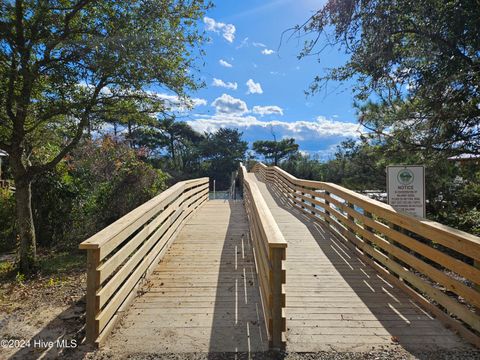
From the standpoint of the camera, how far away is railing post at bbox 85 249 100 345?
290 cm

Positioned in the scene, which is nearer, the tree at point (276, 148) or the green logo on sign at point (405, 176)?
the green logo on sign at point (405, 176)

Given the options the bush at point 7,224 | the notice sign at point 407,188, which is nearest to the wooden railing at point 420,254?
the notice sign at point 407,188

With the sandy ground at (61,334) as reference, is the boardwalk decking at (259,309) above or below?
above

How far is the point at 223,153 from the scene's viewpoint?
47062mm

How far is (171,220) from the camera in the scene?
630 centimetres

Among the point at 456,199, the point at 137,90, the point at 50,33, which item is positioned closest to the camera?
the point at 50,33

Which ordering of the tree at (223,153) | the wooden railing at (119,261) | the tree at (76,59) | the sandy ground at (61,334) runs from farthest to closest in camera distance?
the tree at (223,153), the tree at (76,59), the wooden railing at (119,261), the sandy ground at (61,334)

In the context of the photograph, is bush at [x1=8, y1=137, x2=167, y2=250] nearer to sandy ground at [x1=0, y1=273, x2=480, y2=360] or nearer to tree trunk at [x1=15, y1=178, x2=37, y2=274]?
tree trunk at [x1=15, y1=178, x2=37, y2=274]

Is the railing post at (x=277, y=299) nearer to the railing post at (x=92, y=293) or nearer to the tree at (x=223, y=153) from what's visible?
the railing post at (x=92, y=293)

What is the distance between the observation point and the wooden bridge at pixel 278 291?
2977 mm

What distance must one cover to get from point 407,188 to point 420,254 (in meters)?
1.54

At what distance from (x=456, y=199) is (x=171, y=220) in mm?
7535

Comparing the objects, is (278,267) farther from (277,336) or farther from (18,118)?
(18,118)

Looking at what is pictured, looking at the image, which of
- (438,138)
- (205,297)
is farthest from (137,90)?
(438,138)
